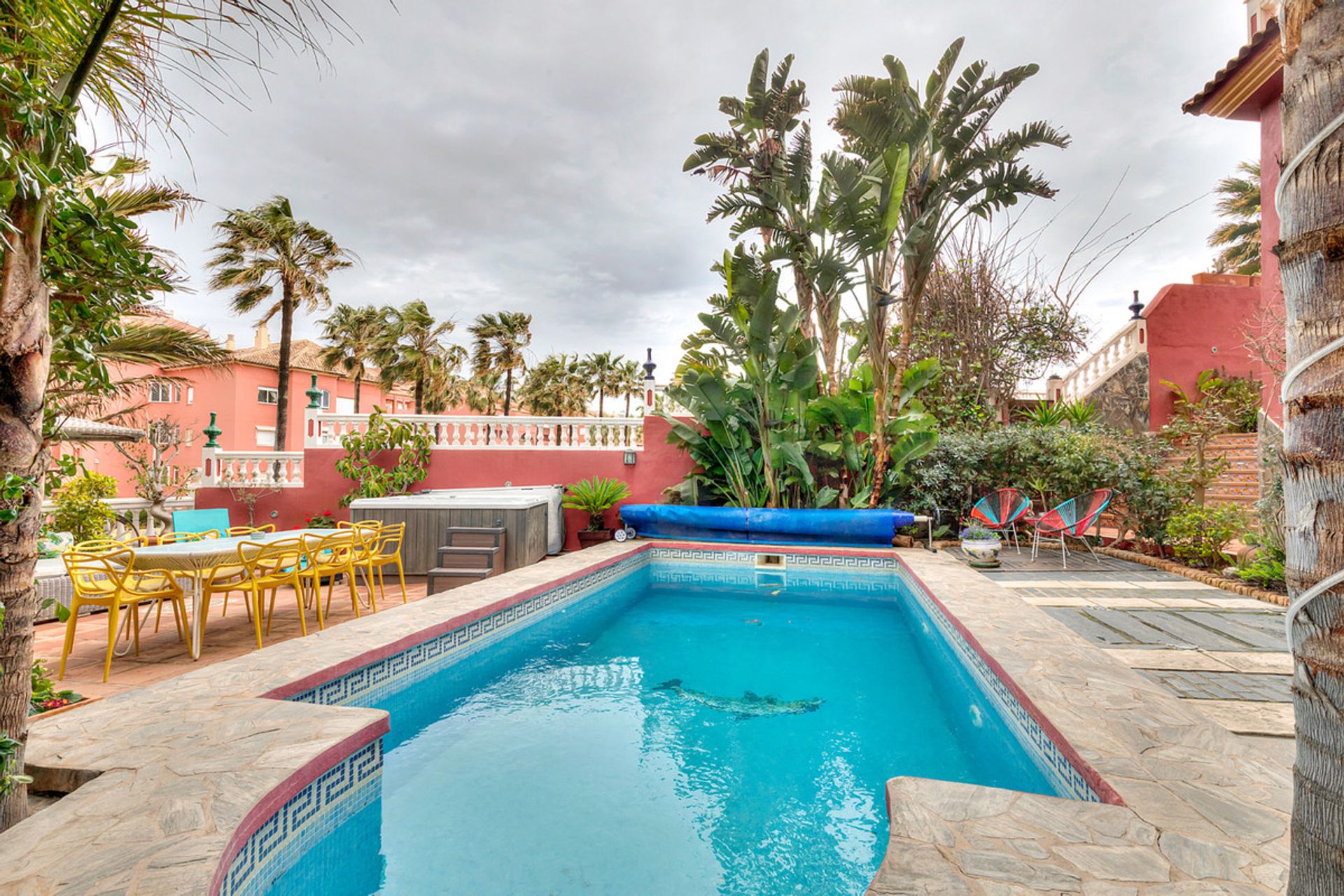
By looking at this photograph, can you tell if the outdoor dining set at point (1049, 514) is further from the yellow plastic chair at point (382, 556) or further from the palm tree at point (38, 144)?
the palm tree at point (38, 144)

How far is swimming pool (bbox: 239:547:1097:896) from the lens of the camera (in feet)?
7.46

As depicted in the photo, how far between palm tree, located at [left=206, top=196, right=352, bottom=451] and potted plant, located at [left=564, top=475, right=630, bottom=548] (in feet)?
29.0

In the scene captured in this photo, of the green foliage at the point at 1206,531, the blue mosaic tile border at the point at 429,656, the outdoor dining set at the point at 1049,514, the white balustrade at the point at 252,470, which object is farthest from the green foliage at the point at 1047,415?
the white balustrade at the point at 252,470

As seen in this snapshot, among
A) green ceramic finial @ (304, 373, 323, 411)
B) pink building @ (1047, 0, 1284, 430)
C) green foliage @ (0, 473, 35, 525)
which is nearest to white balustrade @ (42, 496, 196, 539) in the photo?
green ceramic finial @ (304, 373, 323, 411)

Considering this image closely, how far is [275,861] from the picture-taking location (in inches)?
84.7

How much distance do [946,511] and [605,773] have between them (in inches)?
318

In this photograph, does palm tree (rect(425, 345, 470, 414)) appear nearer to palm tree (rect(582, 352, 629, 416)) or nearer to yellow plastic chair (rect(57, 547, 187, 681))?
palm tree (rect(582, 352, 629, 416))

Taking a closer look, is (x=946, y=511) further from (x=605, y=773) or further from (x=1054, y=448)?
(x=605, y=773)

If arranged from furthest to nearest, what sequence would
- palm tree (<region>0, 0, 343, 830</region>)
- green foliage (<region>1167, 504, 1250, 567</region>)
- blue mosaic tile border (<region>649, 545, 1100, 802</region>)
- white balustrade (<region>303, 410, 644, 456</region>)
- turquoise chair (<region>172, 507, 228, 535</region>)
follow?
white balustrade (<region>303, 410, 644, 456</region>) → green foliage (<region>1167, 504, 1250, 567</region>) → turquoise chair (<region>172, 507, 228, 535</region>) → blue mosaic tile border (<region>649, 545, 1100, 802</region>) → palm tree (<region>0, 0, 343, 830</region>)

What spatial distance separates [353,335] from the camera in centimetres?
2136

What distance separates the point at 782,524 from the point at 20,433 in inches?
303

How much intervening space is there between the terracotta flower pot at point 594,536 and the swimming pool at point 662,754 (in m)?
3.84

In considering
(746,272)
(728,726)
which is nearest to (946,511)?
(746,272)

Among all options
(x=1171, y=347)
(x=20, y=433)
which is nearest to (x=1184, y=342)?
(x=1171, y=347)
